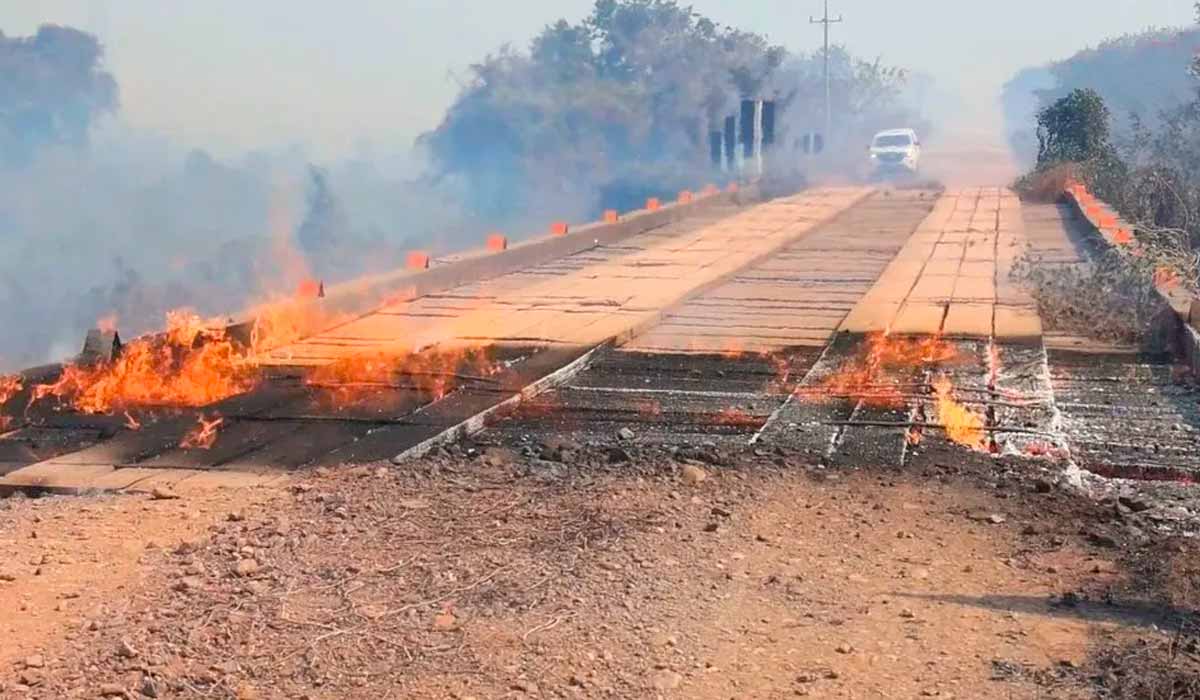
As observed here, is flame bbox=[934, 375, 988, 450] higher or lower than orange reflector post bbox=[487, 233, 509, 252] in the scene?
lower

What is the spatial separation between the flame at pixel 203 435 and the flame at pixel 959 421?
427 cm

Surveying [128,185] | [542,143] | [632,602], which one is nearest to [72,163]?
[128,185]

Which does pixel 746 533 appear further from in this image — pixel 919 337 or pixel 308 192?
pixel 308 192

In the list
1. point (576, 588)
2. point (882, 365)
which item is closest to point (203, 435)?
point (576, 588)

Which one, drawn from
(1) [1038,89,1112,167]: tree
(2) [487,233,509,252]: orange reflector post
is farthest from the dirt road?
(1) [1038,89,1112,167]: tree

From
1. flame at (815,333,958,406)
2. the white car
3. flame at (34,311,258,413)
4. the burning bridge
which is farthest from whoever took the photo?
the white car

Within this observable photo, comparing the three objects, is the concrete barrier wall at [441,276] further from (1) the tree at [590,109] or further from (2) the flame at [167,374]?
(1) the tree at [590,109]

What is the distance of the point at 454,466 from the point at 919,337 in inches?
211

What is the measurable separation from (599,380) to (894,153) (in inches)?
1312

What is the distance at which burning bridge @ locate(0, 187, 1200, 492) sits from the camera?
7.82m

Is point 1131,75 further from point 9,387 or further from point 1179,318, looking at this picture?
point 9,387

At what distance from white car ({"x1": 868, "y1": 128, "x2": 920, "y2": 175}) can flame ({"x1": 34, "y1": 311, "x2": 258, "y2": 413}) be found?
33.2m

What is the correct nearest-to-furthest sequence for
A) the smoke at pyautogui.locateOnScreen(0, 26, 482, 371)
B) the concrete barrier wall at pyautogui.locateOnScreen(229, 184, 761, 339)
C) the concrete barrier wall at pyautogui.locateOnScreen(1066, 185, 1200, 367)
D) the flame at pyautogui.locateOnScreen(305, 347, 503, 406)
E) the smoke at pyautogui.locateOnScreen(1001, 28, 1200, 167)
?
the flame at pyautogui.locateOnScreen(305, 347, 503, 406) < the concrete barrier wall at pyautogui.locateOnScreen(1066, 185, 1200, 367) < the concrete barrier wall at pyautogui.locateOnScreen(229, 184, 761, 339) < the smoke at pyautogui.locateOnScreen(0, 26, 482, 371) < the smoke at pyautogui.locateOnScreen(1001, 28, 1200, 167)

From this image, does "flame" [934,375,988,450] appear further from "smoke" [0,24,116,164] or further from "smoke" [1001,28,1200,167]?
"smoke" [1001,28,1200,167]
